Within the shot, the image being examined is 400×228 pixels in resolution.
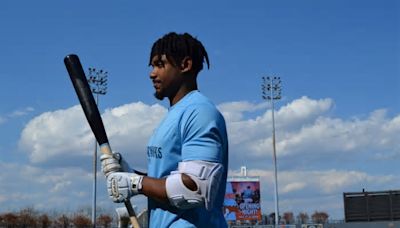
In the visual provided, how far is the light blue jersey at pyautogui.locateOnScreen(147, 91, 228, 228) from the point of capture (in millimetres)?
3055

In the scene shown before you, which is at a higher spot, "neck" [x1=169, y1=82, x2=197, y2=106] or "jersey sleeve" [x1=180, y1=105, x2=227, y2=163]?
"neck" [x1=169, y1=82, x2=197, y2=106]

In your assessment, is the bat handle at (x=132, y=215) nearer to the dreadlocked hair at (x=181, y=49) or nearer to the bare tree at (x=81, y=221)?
the dreadlocked hair at (x=181, y=49)

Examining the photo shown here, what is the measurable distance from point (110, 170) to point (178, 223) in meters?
0.46

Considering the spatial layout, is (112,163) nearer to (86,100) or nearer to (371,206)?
(86,100)

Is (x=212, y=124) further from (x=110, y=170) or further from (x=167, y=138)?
(x=110, y=170)

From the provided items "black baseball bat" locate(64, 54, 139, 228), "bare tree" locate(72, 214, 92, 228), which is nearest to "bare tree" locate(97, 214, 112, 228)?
"bare tree" locate(72, 214, 92, 228)

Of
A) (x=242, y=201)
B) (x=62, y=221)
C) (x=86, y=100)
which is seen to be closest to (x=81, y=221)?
(x=62, y=221)

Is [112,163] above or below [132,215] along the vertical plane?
above

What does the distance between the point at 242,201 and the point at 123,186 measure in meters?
53.0

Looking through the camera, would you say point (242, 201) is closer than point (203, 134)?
No

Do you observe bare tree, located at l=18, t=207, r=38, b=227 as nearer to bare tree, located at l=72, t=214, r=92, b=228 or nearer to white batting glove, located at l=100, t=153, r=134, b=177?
bare tree, located at l=72, t=214, r=92, b=228

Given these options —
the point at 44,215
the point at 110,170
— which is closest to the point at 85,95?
the point at 110,170

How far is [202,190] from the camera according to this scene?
9.91 ft

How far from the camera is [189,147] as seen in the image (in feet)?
10.1
